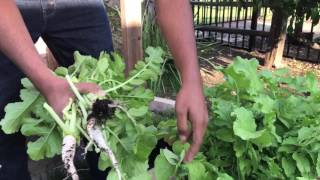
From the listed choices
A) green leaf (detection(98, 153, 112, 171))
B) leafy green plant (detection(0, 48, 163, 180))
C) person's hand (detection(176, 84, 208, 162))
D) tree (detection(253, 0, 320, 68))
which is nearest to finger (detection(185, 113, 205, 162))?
person's hand (detection(176, 84, 208, 162))

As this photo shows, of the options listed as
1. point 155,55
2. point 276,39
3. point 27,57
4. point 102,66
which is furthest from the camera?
point 276,39

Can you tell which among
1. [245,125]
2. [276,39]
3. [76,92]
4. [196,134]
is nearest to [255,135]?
[245,125]

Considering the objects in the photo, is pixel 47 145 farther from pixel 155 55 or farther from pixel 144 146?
pixel 155 55

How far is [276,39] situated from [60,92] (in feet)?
14.8

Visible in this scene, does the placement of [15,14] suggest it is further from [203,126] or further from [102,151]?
[203,126]

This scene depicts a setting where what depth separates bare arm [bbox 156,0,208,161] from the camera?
43.1 inches

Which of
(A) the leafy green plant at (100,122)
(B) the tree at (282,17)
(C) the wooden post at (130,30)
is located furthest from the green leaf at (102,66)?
(B) the tree at (282,17)

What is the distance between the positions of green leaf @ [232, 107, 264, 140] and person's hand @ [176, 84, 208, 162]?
0.09 meters

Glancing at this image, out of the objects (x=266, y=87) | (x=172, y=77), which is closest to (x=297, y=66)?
(x=172, y=77)

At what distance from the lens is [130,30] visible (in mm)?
2482

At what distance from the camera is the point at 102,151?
960mm

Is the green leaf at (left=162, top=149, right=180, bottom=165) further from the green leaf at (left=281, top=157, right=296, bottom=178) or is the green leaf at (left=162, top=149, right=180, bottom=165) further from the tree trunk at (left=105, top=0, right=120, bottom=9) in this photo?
the tree trunk at (left=105, top=0, right=120, bottom=9)

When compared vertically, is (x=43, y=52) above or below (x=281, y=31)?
above

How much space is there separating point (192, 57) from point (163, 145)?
1.37ft
